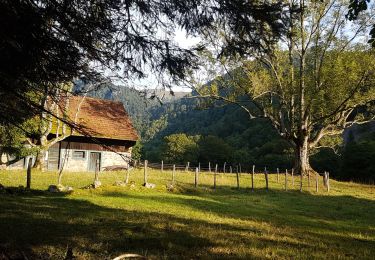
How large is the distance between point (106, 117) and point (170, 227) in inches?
1233

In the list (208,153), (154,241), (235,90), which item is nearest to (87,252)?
(154,241)

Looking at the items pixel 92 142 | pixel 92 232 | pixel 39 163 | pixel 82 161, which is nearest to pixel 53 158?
pixel 82 161

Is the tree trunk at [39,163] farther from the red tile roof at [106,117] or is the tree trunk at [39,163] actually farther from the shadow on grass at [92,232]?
the shadow on grass at [92,232]

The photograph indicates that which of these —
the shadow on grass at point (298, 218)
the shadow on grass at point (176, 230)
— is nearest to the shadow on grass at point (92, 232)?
the shadow on grass at point (176, 230)

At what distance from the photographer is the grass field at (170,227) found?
304 inches

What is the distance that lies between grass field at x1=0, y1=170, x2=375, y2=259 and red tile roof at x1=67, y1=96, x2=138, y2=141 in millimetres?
19649

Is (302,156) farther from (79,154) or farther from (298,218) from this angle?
(298,218)

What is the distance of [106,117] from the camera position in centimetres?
4031

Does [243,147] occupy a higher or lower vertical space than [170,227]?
higher

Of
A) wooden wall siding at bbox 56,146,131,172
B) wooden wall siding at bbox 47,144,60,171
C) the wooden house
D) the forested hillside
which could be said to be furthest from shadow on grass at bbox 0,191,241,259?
wooden wall siding at bbox 56,146,131,172

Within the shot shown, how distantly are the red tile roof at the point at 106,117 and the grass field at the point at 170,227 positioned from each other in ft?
64.5

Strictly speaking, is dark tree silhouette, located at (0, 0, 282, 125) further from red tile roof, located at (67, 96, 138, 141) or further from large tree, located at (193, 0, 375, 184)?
red tile roof, located at (67, 96, 138, 141)

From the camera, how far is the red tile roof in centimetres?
3788

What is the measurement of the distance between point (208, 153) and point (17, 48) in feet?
270
